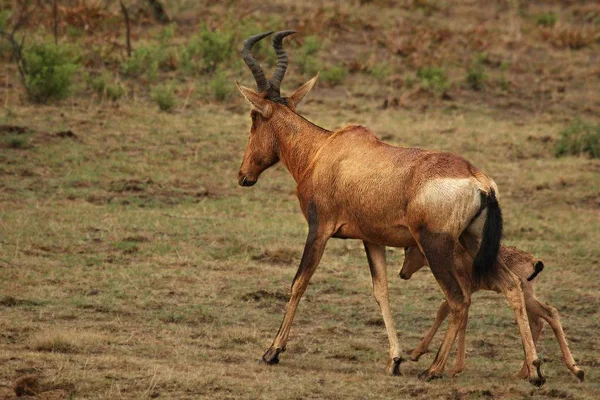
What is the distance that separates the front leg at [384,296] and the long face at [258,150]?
4.14 ft

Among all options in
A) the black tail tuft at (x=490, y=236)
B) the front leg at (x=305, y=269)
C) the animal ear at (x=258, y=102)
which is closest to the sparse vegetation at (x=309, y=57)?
the animal ear at (x=258, y=102)

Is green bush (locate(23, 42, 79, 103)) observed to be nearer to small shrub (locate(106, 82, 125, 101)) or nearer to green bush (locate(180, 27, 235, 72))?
small shrub (locate(106, 82, 125, 101))

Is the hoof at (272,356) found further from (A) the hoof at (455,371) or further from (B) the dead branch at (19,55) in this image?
(B) the dead branch at (19,55)

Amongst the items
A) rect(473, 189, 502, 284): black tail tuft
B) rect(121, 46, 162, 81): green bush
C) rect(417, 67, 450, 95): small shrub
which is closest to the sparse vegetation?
rect(417, 67, 450, 95): small shrub

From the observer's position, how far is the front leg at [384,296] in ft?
28.2

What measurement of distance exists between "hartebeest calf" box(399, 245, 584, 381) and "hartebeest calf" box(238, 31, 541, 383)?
0.14 m

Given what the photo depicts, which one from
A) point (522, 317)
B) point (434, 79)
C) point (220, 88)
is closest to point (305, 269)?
point (522, 317)

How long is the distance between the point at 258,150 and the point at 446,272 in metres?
2.25

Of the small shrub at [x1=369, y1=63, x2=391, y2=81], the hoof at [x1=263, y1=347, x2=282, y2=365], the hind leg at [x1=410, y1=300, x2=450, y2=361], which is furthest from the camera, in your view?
the small shrub at [x1=369, y1=63, x2=391, y2=81]

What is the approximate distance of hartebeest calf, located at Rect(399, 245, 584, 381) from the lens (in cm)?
873

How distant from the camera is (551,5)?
26.6 m

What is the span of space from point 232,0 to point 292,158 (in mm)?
13102

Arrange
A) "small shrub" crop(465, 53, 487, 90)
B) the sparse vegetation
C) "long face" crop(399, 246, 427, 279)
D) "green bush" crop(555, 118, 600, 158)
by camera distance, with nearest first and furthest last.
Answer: "long face" crop(399, 246, 427, 279)
"green bush" crop(555, 118, 600, 158)
the sparse vegetation
"small shrub" crop(465, 53, 487, 90)

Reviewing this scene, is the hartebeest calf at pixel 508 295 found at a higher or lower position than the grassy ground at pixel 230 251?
higher
